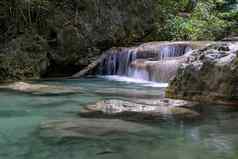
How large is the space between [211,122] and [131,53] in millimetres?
7585

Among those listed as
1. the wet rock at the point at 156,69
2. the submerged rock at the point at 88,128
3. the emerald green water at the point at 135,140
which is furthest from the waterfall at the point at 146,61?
the submerged rock at the point at 88,128

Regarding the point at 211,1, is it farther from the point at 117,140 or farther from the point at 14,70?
the point at 117,140

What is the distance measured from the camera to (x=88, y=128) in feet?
14.8

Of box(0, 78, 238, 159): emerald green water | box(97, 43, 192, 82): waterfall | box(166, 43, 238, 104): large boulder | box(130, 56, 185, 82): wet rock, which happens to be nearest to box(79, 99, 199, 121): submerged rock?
box(0, 78, 238, 159): emerald green water

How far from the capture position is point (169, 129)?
469 centimetres

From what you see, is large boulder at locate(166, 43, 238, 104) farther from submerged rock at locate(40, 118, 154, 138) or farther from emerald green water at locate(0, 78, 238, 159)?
submerged rock at locate(40, 118, 154, 138)

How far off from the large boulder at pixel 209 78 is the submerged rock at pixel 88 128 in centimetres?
219

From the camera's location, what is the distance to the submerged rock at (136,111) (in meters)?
5.30

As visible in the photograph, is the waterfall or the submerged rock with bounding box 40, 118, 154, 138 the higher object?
the waterfall

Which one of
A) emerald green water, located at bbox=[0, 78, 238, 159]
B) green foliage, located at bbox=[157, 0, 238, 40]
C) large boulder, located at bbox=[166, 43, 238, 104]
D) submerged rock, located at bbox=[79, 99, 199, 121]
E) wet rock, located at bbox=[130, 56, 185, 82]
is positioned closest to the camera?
emerald green water, located at bbox=[0, 78, 238, 159]

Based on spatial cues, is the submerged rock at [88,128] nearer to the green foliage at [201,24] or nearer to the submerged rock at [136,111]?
the submerged rock at [136,111]

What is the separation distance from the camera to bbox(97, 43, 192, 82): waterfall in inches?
420

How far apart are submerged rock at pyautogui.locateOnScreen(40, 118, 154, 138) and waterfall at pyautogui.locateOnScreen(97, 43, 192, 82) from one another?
18.6 feet

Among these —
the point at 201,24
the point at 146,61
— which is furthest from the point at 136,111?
the point at 201,24
